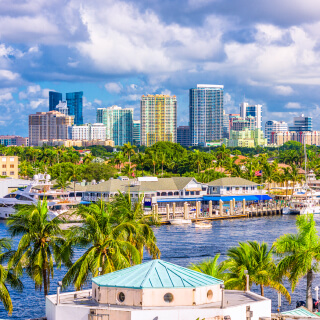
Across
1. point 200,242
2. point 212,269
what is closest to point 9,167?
point 200,242

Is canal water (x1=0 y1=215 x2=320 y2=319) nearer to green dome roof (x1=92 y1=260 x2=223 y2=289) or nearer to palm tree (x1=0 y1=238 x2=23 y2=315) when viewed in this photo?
palm tree (x1=0 y1=238 x2=23 y2=315)

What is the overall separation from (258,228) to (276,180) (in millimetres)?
49548

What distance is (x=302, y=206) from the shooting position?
132 metres

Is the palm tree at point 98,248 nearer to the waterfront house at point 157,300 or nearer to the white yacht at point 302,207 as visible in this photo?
the waterfront house at point 157,300

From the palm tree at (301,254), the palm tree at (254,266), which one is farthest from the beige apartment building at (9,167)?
the palm tree at (301,254)

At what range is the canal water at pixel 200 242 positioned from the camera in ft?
171

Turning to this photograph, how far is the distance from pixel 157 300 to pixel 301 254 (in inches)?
516

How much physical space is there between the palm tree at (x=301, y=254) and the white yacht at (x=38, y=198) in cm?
7958

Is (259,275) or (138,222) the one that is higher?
(138,222)

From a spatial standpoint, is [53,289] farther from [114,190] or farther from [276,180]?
[276,180]

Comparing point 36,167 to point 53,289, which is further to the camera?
point 36,167

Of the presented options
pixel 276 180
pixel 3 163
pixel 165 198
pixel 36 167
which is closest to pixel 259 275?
pixel 165 198

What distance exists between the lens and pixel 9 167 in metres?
169

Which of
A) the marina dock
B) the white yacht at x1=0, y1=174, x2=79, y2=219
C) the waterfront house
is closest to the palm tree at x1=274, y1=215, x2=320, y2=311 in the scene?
the waterfront house
